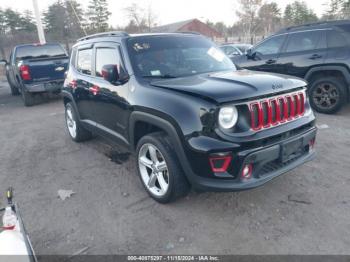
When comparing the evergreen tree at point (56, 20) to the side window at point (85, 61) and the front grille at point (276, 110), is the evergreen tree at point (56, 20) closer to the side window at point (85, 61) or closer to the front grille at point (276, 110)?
the side window at point (85, 61)

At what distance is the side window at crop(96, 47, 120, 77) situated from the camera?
12.6ft

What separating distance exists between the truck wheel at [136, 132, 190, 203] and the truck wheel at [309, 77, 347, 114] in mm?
4734

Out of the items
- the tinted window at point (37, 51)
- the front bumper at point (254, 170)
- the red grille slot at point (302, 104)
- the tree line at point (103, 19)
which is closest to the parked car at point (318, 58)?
the red grille slot at point (302, 104)

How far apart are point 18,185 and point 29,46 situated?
742 cm

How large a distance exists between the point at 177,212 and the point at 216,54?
2.32 m

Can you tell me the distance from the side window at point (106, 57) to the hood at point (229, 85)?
2.60ft

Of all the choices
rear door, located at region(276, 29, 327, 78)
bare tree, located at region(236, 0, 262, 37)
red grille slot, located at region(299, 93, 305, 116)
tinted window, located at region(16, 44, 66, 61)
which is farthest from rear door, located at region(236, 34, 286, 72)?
bare tree, located at region(236, 0, 262, 37)

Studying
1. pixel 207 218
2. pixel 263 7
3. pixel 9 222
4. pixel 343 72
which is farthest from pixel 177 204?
pixel 263 7

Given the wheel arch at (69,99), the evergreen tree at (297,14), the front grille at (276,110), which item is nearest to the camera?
the front grille at (276,110)

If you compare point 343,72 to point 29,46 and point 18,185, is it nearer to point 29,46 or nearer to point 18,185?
point 18,185

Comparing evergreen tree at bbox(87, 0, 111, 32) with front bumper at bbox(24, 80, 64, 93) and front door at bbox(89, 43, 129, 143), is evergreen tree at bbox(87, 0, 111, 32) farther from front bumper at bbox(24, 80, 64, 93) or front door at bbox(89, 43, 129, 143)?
front door at bbox(89, 43, 129, 143)

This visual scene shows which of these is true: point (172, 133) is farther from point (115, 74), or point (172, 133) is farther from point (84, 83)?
point (84, 83)

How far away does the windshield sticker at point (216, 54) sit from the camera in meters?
4.19

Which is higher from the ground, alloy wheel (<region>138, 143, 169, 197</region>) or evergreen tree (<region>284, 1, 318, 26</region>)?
Answer: evergreen tree (<region>284, 1, 318, 26</region>)
